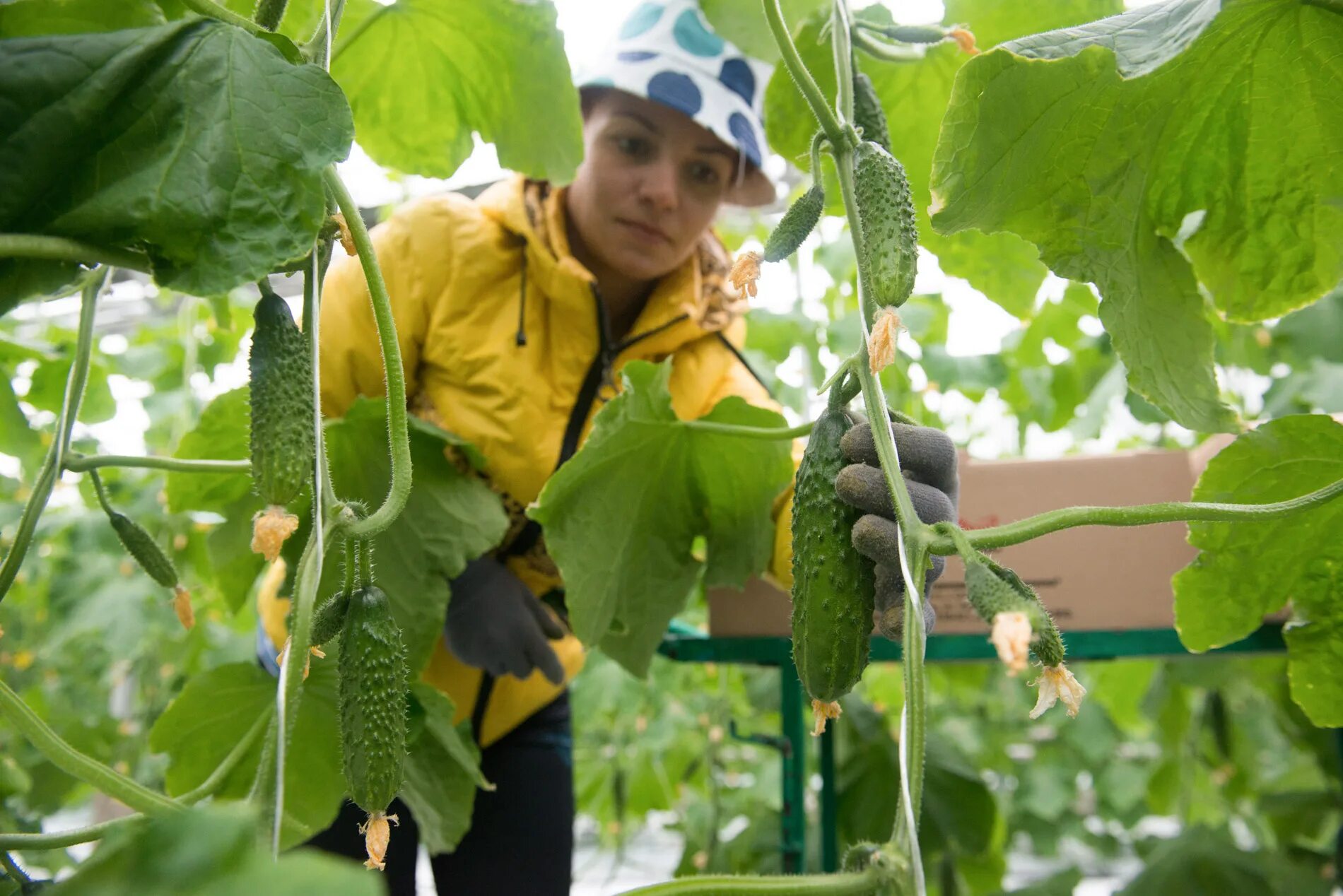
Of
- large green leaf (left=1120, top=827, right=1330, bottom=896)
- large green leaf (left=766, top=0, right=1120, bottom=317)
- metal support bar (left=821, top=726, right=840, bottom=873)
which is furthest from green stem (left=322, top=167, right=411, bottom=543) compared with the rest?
large green leaf (left=1120, top=827, right=1330, bottom=896)

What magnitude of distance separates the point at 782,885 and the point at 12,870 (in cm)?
42

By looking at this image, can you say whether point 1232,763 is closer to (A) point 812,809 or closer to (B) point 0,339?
(A) point 812,809

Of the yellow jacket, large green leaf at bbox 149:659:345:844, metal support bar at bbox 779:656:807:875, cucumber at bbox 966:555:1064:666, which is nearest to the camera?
cucumber at bbox 966:555:1064:666

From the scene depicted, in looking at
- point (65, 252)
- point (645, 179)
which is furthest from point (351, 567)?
point (645, 179)

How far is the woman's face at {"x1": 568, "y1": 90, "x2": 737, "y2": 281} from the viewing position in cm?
147

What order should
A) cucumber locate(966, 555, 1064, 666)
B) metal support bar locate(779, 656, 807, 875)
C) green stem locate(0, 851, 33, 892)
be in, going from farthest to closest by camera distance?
metal support bar locate(779, 656, 807, 875) → green stem locate(0, 851, 33, 892) → cucumber locate(966, 555, 1064, 666)

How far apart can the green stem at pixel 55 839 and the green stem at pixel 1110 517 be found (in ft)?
1.43

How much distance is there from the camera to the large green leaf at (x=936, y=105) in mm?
1090

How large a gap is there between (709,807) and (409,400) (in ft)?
6.12

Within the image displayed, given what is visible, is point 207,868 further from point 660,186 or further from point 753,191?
Result: point 753,191

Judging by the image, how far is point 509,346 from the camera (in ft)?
4.75

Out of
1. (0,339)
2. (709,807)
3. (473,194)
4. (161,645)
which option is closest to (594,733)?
(709,807)

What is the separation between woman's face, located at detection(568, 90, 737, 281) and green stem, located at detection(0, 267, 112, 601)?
74cm

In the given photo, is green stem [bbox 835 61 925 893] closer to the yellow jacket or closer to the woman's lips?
the yellow jacket
